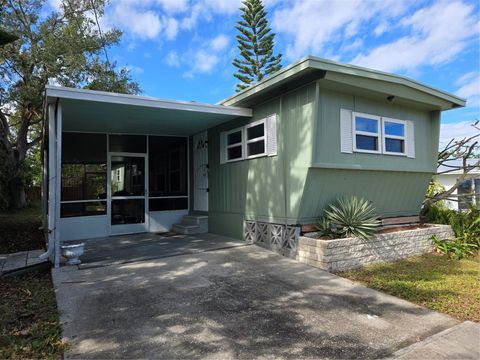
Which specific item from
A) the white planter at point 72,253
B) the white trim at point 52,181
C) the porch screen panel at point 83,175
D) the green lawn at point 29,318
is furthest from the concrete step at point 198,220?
the green lawn at point 29,318

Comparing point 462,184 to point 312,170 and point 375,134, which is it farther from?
point 312,170

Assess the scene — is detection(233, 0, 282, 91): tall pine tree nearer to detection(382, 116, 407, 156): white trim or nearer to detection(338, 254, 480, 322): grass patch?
detection(382, 116, 407, 156): white trim

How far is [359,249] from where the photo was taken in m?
5.88

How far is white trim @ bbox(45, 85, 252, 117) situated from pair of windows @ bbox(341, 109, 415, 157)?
2.11 metres

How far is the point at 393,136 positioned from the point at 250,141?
3.14m

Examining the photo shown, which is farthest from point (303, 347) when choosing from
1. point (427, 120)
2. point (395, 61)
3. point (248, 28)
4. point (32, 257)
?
point (248, 28)

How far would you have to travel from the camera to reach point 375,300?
13.8 ft

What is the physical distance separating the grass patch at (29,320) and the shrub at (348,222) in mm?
4466

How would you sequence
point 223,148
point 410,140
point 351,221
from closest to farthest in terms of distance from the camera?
point 351,221 < point 410,140 < point 223,148

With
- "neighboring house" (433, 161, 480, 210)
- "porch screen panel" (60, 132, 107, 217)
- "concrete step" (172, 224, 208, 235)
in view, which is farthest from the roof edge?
"neighboring house" (433, 161, 480, 210)

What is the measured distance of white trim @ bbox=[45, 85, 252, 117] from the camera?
17.0ft

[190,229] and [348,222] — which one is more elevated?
[348,222]

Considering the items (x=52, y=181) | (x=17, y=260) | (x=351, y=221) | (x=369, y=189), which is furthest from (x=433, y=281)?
(x=17, y=260)

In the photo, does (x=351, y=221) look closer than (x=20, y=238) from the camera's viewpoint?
Yes
